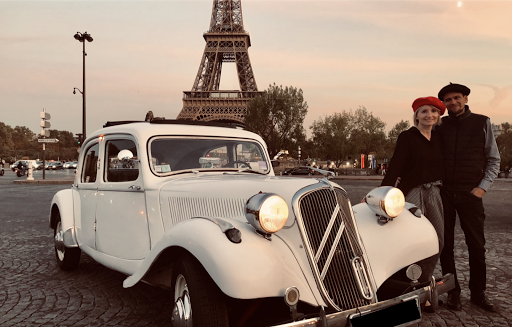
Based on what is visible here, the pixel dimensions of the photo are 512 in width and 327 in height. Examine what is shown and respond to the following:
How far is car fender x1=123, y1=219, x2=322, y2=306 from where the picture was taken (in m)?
2.26

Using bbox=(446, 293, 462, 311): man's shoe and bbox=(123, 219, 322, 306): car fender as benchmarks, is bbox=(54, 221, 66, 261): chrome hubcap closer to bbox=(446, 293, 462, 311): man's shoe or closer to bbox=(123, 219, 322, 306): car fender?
bbox=(123, 219, 322, 306): car fender

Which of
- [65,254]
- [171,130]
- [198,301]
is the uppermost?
[171,130]

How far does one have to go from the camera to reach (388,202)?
3070 mm

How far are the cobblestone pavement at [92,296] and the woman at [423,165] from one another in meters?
0.83

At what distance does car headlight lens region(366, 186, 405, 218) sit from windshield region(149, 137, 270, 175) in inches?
52.0

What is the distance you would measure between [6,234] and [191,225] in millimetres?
6475

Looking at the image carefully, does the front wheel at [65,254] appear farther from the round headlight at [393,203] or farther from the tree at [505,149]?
the tree at [505,149]

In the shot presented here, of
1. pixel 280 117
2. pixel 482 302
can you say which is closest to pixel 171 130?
pixel 482 302

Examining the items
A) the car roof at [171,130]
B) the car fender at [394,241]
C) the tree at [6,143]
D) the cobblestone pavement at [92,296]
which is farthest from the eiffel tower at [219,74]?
the tree at [6,143]

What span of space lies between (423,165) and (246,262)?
2.11 meters

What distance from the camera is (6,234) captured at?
7574 mm

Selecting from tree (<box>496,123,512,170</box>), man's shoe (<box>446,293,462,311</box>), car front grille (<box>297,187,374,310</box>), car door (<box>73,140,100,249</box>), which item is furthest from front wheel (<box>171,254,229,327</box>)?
tree (<box>496,123,512,170</box>)

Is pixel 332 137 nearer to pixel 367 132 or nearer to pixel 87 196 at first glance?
pixel 367 132

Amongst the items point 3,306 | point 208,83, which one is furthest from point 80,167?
point 208,83
